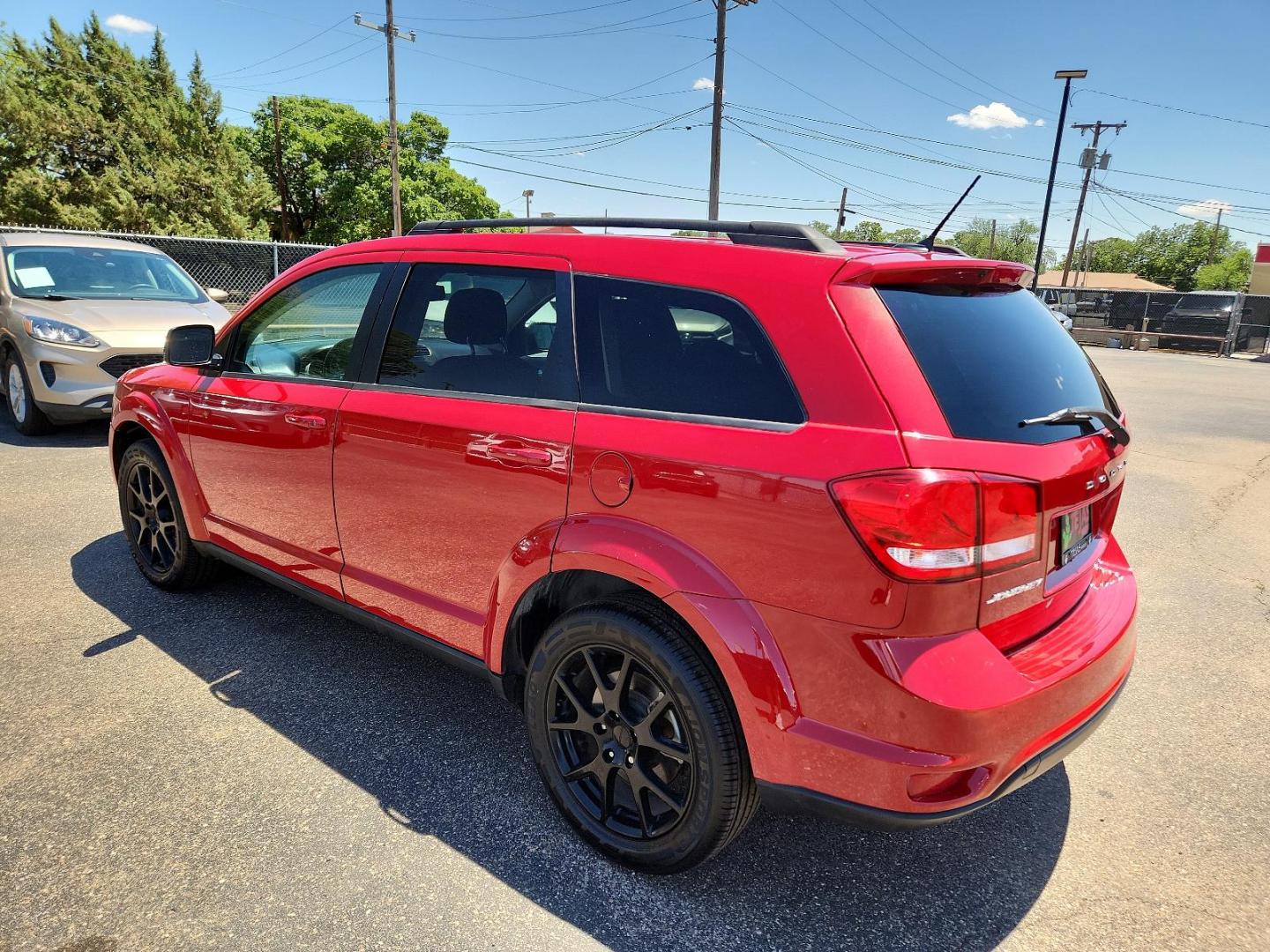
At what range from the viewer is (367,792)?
257cm

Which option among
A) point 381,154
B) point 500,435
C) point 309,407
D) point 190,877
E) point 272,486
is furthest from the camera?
point 381,154

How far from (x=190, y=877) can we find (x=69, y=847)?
412mm

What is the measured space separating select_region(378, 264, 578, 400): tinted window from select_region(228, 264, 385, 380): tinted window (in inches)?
9.0

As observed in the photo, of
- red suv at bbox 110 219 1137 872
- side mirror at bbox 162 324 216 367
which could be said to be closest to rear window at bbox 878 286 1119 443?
red suv at bbox 110 219 1137 872

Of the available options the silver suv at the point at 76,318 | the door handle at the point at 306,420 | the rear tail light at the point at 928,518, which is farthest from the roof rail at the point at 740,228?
the silver suv at the point at 76,318

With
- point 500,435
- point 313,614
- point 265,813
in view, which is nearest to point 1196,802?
point 500,435

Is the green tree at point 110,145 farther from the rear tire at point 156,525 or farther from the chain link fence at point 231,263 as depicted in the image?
the rear tire at point 156,525

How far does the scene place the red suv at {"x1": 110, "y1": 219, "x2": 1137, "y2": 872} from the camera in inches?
69.0

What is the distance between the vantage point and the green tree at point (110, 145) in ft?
103

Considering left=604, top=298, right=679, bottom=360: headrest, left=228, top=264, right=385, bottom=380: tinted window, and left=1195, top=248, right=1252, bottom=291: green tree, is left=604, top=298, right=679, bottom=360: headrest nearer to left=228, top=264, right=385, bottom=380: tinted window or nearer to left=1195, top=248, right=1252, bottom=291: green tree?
left=228, top=264, right=385, bottom=380: tinted window

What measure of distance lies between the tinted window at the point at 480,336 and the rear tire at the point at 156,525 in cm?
176

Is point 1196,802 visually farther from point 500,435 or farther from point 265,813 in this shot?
point 265,813

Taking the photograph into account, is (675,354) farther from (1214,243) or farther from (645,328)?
(1214,243)

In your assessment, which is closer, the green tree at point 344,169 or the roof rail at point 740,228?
the roof rail at point 740,228
